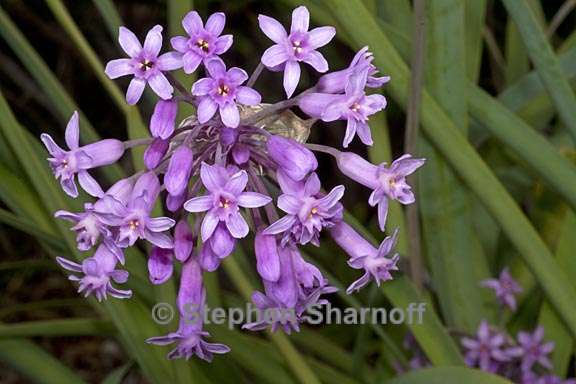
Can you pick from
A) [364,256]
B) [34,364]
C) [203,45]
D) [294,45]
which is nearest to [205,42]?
[203,45]

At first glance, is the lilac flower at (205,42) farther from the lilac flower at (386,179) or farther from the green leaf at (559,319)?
the green leaf at (559,319)

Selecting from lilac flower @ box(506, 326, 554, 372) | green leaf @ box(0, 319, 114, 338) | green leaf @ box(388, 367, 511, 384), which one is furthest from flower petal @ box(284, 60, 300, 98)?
lilac flower @ box(506, 326, 554, 372)

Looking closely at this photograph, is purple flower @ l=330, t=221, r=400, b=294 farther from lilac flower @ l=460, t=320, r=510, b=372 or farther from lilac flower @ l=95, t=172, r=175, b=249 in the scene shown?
lilac flower @ l=460, t=320, r=510, b=372

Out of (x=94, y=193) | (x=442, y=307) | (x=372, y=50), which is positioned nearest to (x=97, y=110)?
(x=442, y=307)

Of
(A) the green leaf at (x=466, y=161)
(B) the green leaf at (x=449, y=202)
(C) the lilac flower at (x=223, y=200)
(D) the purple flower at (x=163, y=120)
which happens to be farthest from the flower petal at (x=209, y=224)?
(B) the green leaf at (x=449, y=202)

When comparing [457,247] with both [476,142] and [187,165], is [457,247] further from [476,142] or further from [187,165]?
[187,165]

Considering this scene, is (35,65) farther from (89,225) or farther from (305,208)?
(305,208)
